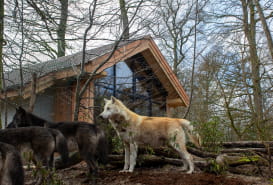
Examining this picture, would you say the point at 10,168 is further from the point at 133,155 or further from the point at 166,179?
the point at 133,155

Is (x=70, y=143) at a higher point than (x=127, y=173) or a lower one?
higher

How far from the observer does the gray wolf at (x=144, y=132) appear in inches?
287

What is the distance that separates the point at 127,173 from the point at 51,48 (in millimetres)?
4626

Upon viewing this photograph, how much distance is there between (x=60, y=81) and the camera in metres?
11.0

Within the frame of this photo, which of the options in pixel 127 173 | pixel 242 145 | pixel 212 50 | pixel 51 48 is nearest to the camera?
pixel 127 173

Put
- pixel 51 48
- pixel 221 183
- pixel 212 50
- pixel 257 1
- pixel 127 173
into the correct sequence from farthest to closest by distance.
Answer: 1. pixel 212 50
2. pixel 257 1
3. pixel 51 48
4. pixel 127 173
5. pixel 221 183

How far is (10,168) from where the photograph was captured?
362 centimetres

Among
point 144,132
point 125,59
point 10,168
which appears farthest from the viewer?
point 125,59

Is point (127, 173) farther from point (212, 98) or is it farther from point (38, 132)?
point (212, 98)

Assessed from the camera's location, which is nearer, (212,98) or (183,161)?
(183,161)

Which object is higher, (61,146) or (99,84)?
(99,84)

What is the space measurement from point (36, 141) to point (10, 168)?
2316mm

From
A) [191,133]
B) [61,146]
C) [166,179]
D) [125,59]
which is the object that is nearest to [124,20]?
[191,133]

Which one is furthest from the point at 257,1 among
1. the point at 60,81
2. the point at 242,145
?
the point at 60,81
